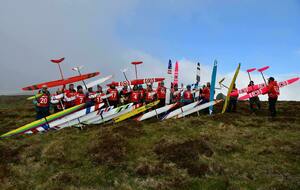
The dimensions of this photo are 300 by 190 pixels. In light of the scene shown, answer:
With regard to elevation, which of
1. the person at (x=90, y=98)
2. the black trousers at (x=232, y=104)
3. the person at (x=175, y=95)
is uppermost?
the person at (x=90, y=98)

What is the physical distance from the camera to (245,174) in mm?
9656

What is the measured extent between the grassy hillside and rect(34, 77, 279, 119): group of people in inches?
101

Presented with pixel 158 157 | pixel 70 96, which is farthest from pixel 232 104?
pixel 70 96

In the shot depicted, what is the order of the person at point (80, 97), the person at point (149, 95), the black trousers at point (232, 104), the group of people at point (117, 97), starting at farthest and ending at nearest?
the black trousers at point (232, 104) → the person at point (149, 95) → the person at point (80, 97) → the group of people at point (117, 97)

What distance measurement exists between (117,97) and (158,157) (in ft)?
29.4

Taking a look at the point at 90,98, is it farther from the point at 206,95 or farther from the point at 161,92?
the point at 206,95

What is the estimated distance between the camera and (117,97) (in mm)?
19469

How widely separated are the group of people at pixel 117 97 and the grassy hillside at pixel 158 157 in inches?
101

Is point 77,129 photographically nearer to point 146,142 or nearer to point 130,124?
point 130,124

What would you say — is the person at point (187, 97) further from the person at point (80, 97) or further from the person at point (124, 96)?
the person at point (80, 97)

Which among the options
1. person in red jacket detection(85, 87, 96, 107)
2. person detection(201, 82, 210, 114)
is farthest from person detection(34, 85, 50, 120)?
person detection(201, 82, 210, 114)

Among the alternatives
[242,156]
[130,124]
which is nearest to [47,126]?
[130,124]

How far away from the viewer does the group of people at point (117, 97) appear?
1748cm

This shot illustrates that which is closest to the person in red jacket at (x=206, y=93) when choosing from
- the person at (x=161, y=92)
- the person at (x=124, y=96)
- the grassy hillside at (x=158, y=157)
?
the person at (x=161, y=92)
